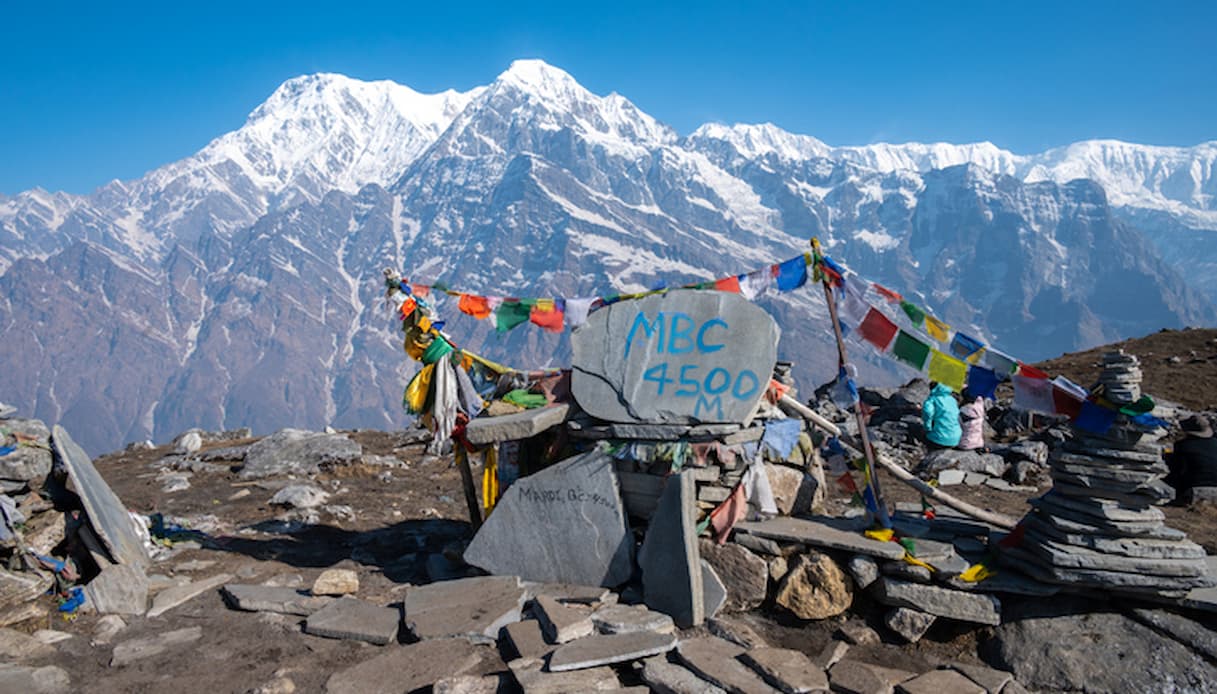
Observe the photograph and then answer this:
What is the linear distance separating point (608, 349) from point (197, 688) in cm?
471

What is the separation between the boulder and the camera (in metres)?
6.48

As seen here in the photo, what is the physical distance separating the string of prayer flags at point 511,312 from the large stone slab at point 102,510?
4831 millimetres

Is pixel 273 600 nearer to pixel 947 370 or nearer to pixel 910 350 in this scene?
pixel 910 350

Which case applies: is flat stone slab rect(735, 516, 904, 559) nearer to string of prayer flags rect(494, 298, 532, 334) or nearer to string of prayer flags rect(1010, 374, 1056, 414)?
string of prayer flags rect(1010, 374, 1056, 414)

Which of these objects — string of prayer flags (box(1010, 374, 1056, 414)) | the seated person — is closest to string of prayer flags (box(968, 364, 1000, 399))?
string of prayer flags (box(1010, 374, 1056, 414))

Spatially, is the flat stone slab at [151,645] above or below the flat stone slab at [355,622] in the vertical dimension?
below

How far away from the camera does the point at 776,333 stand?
721cm

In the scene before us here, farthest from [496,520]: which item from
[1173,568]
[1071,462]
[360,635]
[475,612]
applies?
[1173,568]

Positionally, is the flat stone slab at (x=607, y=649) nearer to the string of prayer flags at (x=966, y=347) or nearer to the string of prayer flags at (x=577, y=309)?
the string of prayer flags at (x=966, y=347)

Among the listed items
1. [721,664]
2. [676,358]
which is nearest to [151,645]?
[721,664]

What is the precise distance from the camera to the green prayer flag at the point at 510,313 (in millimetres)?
9641

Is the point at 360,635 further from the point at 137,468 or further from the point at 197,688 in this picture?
the point at 137,468

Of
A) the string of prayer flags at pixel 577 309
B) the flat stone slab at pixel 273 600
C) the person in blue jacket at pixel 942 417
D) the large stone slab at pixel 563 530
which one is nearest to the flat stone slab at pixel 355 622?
the flat stone slab at pixel 273 600

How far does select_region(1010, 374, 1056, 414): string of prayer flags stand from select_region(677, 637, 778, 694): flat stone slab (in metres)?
3.74
